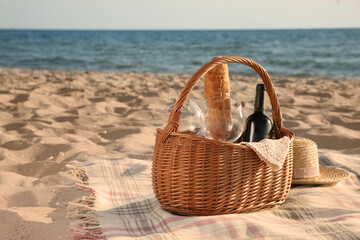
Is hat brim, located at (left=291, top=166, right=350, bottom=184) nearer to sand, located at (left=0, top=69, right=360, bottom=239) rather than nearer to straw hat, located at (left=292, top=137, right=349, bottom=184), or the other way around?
straw hat, located at (left=292, top=137, right=349, bottom=184)

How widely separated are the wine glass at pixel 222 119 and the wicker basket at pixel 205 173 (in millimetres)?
161

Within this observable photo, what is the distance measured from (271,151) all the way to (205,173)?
320 mm

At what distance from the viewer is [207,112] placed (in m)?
1.95

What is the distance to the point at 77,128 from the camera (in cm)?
411

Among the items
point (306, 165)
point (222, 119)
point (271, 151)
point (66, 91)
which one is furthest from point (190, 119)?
point (66, 91)

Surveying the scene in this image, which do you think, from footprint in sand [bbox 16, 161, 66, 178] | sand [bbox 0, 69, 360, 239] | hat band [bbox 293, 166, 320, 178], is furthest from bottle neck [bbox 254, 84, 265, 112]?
footprint in sand [bbox 16, 161, 66, 178]

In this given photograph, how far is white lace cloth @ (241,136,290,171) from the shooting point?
182cm

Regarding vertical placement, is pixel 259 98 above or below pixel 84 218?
above

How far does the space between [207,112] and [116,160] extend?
128cm

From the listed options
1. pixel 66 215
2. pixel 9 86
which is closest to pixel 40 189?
pixel 66 215

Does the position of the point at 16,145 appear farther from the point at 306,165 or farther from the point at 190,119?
the point at 306,165

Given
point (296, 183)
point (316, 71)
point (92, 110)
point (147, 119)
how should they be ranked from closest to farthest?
point (296, 183) < point (147, 119) < point (92, 110) < point (316, 71)

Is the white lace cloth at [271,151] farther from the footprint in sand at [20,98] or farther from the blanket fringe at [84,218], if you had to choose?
the footprint in sand at [20,98]

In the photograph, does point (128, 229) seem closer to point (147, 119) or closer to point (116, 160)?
point (116, 160)
